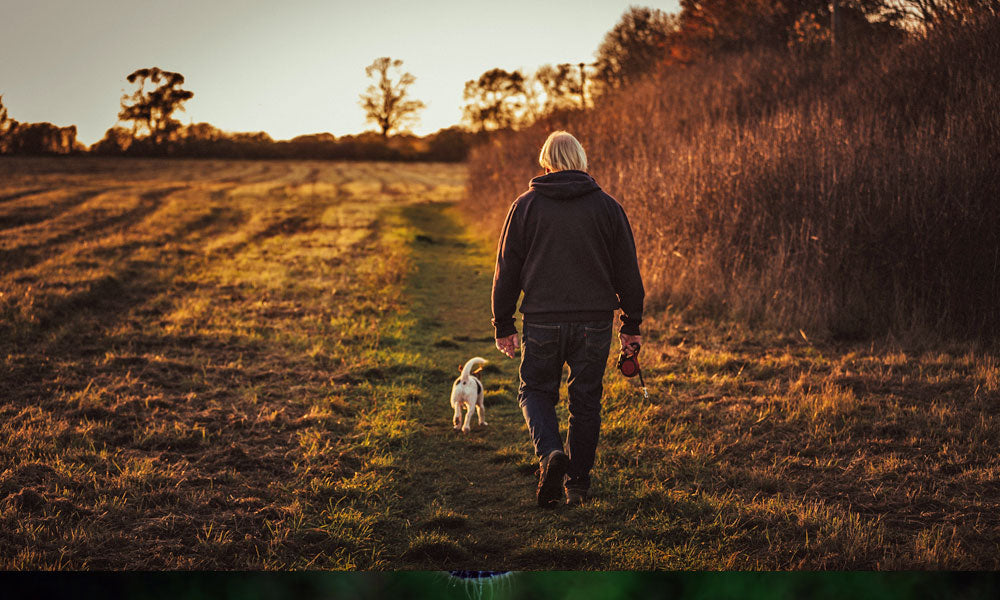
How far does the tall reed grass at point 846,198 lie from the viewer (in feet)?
27.7

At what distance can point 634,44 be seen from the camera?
2884cm

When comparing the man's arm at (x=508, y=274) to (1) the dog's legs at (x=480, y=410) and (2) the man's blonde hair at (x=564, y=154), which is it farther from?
(1) the dog's legs at (x=480, y=410)

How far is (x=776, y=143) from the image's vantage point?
10.6 meters

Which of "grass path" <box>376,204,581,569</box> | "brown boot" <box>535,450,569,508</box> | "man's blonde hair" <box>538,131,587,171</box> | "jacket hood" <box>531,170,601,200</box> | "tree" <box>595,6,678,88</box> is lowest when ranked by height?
"grass path" <box>376,204,581,569</box>

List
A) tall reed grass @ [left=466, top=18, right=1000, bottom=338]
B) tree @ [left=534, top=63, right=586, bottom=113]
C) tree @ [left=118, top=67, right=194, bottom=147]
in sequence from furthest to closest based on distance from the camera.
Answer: tree @ [left=534, top=63, right=586, bottom=113] → tall reed grass @ [left=466, top=18, right=1000, bottom=338] → tree @ [left=118, top=67, right=194, bottom=147]

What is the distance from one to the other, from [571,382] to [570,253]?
90 centimetres

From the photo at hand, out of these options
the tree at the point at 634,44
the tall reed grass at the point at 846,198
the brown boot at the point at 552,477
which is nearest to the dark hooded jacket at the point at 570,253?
the brown boot at the point at 552,477

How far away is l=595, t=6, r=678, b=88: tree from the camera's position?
27075 mm

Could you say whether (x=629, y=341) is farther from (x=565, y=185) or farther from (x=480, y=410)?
(x=480, y=410)

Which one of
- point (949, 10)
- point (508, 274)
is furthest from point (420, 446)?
point (949, 10)

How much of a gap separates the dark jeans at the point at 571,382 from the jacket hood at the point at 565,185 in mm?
855

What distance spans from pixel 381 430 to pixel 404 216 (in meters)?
22.7

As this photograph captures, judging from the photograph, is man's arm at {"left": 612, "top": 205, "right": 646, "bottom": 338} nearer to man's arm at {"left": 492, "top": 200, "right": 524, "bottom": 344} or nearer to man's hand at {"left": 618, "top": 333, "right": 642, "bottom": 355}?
man's hand at {"left": 618, "top": 333, "right": 642, "bottom": 355}

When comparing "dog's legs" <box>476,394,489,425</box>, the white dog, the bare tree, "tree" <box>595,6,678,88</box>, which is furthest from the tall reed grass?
"tree" <box>595,6,678,88</box>
